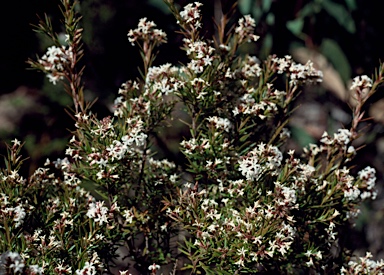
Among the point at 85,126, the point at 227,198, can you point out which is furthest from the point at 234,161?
the point at 85,126

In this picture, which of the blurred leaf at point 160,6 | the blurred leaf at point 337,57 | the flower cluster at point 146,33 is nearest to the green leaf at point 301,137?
the blurred leaf at point 337,57

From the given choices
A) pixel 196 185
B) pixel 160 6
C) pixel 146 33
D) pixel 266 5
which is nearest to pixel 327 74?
pixel 266 5

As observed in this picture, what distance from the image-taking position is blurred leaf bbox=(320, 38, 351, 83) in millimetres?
1977

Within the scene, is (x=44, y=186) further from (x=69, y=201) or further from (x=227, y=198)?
(x=227, y=198)

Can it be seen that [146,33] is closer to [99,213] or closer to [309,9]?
[99,213]

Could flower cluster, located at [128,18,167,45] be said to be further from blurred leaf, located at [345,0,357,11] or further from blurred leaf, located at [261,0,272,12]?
blurred leaf, located at [345,0,357,11]

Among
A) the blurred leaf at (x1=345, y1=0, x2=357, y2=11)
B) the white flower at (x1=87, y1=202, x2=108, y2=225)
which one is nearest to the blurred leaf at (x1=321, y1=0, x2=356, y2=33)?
the blurred leaf at (x1=345, y1=0, x2=357, y2=11)

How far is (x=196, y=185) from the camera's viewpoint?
0.82 m

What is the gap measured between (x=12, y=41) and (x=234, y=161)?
1.26 metres

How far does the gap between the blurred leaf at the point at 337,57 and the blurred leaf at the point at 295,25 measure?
0.48 feet

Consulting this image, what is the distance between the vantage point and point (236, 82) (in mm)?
962

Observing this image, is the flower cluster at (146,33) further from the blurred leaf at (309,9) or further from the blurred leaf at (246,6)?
the blurred leaf at (309,9)

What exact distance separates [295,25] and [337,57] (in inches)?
7.9

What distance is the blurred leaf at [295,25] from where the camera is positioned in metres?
1.92
